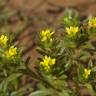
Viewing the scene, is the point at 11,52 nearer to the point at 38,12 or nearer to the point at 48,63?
the point at 48,63

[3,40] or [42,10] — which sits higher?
[42,10]

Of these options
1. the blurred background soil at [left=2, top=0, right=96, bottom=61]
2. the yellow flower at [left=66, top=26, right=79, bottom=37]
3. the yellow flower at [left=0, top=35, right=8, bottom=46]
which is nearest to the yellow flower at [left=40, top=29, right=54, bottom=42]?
the yellow flower at [left=66, top=26, right=79, bottom=37]

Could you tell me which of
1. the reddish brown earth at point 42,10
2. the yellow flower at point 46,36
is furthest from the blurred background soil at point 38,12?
the yellow flower at point 46,36

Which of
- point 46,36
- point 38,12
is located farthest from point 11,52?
point 38,12

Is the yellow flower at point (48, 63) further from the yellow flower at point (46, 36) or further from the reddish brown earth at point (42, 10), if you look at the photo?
the reddish brown earth at point (42, 10)

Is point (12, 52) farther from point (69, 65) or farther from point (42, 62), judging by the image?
point (69, 65)

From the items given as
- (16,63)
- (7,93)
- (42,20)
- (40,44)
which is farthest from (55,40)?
(42,20)

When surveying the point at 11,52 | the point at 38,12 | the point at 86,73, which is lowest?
the point at 86,73

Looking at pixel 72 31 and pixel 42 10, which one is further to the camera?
pixel 42 10

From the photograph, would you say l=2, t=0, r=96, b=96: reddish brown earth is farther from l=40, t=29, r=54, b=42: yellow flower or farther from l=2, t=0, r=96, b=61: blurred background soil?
l=40, t=29, r=54, b=42: yellow flower
